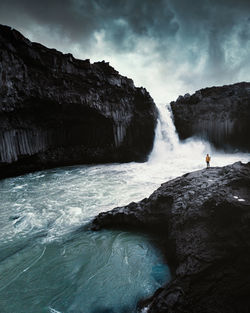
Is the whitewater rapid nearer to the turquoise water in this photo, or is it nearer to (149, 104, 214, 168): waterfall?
the turquoise water

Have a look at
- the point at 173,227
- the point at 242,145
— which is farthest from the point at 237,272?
the point at 242,145

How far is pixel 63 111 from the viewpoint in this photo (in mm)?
19438

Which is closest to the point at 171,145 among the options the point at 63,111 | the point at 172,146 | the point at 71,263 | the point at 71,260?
the point at 172,146

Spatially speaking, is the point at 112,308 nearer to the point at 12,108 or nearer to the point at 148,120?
the point at 12,108

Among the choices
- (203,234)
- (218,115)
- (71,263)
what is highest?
(218,115)

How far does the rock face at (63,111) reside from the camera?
15664mm

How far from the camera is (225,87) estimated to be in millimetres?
25078

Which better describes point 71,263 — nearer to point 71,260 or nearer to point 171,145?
point 71,260

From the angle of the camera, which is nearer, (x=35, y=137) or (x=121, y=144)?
(x=35, y=137)

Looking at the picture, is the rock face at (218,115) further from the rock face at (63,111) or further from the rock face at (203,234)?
the rock face at (203,234)

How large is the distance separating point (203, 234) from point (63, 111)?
1832 centimetres

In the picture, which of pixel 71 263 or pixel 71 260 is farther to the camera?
pixel 71 260

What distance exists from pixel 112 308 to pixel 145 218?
2.87 m

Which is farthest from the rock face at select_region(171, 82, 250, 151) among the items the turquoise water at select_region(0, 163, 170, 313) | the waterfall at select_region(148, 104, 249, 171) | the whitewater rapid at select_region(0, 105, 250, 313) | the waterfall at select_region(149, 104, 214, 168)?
the turquoise water at select_region(0, 163, 170, 313)
